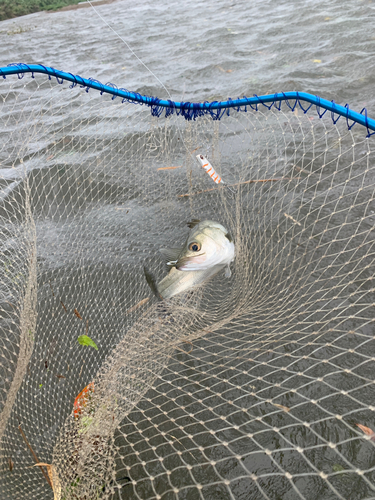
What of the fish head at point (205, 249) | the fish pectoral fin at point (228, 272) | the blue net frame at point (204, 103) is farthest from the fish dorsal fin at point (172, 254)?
the blue net frame at point (204, 103)

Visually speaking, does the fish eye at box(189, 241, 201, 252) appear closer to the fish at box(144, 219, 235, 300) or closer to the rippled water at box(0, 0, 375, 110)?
the fish at box(144, 219, 235, 300)

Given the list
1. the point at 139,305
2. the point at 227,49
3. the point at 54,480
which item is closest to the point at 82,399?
the point at 54,480

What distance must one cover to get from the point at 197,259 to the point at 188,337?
635mm

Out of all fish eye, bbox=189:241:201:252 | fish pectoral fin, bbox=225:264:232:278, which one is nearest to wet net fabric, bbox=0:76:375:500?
fish pectoral fin, bbox=225:264:232:278

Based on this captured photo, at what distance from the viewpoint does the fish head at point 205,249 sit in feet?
9.86

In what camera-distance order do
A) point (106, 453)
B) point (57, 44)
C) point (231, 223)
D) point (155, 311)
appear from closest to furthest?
1. point (106, 453)
2. point (155, 311)
3. point (231, 223)
4. point (57, 44)

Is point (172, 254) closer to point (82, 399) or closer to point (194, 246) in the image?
point (194, 246)

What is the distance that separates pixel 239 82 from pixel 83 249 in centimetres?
508

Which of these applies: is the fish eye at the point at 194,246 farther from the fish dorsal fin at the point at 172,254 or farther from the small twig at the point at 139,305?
the small twig at the point at 139,305

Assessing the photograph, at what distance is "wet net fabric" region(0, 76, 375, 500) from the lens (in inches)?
84.7

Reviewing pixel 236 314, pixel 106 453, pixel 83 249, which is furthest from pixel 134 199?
pixel 106 453

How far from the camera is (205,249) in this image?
118 inches

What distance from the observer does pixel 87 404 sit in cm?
246

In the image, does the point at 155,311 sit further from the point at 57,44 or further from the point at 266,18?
the point at 57,44
